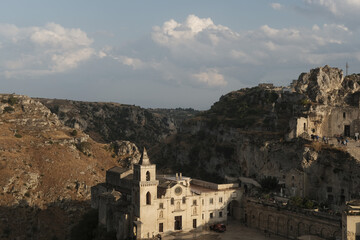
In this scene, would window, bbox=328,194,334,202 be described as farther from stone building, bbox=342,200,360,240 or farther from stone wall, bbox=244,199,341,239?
stone building, bbox=342,200,360,240

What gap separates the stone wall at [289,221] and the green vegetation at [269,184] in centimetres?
595

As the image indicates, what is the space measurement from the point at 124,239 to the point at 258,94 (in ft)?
204

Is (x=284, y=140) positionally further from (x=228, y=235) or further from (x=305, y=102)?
(x=228, y=235)

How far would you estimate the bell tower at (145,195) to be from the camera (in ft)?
192

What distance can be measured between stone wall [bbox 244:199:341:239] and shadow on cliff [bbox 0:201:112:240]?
28171 mm

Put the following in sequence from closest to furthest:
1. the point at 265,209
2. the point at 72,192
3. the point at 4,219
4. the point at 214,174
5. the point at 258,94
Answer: the point at 265,209 < the point at 4,219 < the point at 72,192 < the point at 214,174 < the point at 258,94

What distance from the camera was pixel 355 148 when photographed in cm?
6744

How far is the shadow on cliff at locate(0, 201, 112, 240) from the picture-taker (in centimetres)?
8038

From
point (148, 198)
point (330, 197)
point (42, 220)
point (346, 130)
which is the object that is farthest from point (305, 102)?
point (42, 220)

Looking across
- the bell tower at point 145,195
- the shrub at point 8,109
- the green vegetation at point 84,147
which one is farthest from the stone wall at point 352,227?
the shrub at point 8,109

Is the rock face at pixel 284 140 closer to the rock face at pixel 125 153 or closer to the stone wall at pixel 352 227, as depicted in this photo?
the rock face at pixel 125 153

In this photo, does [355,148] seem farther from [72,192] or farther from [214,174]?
[72,192]

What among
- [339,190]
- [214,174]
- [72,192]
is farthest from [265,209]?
[72,192]

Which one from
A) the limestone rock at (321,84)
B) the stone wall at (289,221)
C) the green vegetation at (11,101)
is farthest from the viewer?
the green vegetation at (11,101)
